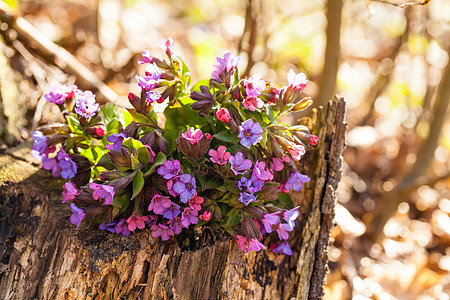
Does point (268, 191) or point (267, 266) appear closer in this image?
point (268, 191)

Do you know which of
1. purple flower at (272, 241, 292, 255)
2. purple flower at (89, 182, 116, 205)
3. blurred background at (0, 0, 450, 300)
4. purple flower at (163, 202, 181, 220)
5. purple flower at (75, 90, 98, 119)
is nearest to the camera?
purple flower at (89, 182, 116, 205)

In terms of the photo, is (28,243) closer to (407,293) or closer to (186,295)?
(186,295)

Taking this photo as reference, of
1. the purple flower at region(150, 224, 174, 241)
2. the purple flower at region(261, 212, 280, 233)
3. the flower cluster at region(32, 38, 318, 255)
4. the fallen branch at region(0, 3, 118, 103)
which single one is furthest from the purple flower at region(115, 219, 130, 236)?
the fallen branch at region(0, 3, 118, 103)

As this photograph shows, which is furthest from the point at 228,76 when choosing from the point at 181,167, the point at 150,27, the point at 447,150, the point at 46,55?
the point at 150,27

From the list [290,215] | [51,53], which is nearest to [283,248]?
[290,215]

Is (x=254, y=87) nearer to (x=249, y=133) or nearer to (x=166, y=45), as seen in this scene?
(x=249, y=133)

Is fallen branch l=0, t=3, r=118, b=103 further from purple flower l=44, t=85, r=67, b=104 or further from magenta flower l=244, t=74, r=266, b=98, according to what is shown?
magenta flower l=244, t=74, r=266, b=98

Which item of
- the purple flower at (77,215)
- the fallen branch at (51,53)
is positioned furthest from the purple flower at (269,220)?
the fallen branch at (51,53)
